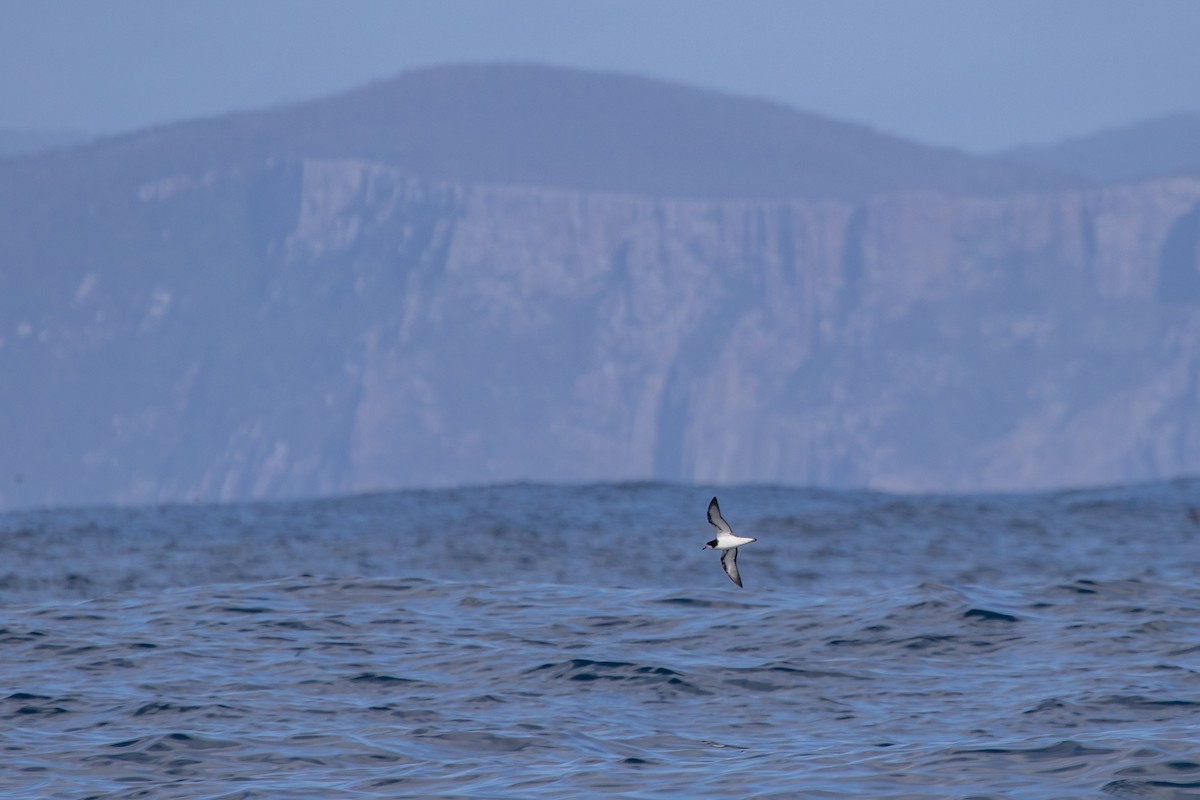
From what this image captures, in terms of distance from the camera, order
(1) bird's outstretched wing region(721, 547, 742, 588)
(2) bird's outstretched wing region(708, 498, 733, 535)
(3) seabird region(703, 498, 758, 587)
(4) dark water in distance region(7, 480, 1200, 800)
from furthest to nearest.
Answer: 1. (1) bird's outstretched wing region(721, 547, 742, 588)
2. (4) dark water in distance region(7, 480, 1200, 800)
3. (2) bird's outstretched wing region(708, 498, 733, 535)
4. (3) seabird region(703, 498, 758, 587)

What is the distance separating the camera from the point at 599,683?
79.8ft

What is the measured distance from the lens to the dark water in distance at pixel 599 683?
18.6 metres

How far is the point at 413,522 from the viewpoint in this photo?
6450cm

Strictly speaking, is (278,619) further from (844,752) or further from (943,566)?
(943,566)

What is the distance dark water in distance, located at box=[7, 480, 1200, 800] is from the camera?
1861 centimetres

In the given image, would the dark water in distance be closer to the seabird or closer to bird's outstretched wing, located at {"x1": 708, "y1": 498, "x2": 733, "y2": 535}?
the seabird

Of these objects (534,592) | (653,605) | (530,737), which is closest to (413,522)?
(534,592)

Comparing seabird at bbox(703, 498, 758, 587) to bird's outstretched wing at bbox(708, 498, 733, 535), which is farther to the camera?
bird's outstretched wing at bbox(708, 498, 733, 535)

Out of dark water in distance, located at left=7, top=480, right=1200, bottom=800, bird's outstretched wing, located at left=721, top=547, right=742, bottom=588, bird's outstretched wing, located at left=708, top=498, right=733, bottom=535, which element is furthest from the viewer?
bird's outstretched wing, located at left=721, top=547, right=742, bottom=588

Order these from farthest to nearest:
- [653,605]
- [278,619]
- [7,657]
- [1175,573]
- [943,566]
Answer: [943,566] → [1175,573] → [653,605] → [278,619] → [7,657]

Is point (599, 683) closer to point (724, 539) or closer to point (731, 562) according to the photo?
point (731, 562)

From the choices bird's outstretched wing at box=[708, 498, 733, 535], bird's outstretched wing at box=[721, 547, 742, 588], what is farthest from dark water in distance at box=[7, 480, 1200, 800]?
bird's outstretched wing at box=[708, 498, 733, 535]

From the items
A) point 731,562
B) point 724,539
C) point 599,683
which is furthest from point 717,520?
point 599,683

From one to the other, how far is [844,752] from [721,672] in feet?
17.9
